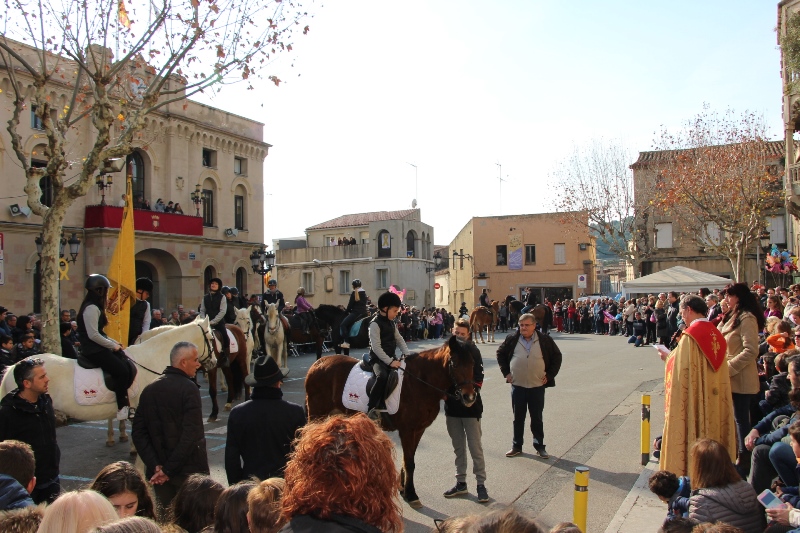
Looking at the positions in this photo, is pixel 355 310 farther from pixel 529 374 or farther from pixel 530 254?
pixel 530 254

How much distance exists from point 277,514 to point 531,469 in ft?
18.9

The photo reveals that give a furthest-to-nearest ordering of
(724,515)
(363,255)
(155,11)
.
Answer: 1. (363,255)
2. (155,11)
3. (724,515)

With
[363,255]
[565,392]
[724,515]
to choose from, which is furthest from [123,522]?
[363,255]

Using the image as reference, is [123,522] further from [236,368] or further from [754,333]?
[236,368]

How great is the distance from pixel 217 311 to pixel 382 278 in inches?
1480

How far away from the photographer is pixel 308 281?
52375 millimetres

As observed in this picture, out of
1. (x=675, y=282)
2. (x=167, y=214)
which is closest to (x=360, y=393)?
(x=167, y=214)

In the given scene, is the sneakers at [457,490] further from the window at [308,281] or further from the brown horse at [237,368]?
the window at [308,281]

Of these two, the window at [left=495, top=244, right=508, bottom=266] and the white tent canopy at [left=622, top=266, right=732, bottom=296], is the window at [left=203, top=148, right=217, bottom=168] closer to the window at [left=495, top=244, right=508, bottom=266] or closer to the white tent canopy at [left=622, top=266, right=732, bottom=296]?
the white tent canopy at [left=622, top=266, right=732, bottom=296]

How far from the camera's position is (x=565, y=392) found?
13750 mm

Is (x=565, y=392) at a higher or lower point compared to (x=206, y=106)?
lower

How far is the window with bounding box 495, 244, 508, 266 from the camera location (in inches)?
2085

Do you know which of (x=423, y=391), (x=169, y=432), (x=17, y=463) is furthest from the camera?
(x=423, y=391)

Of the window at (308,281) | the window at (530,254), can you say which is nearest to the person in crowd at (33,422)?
the window at (308,281)
